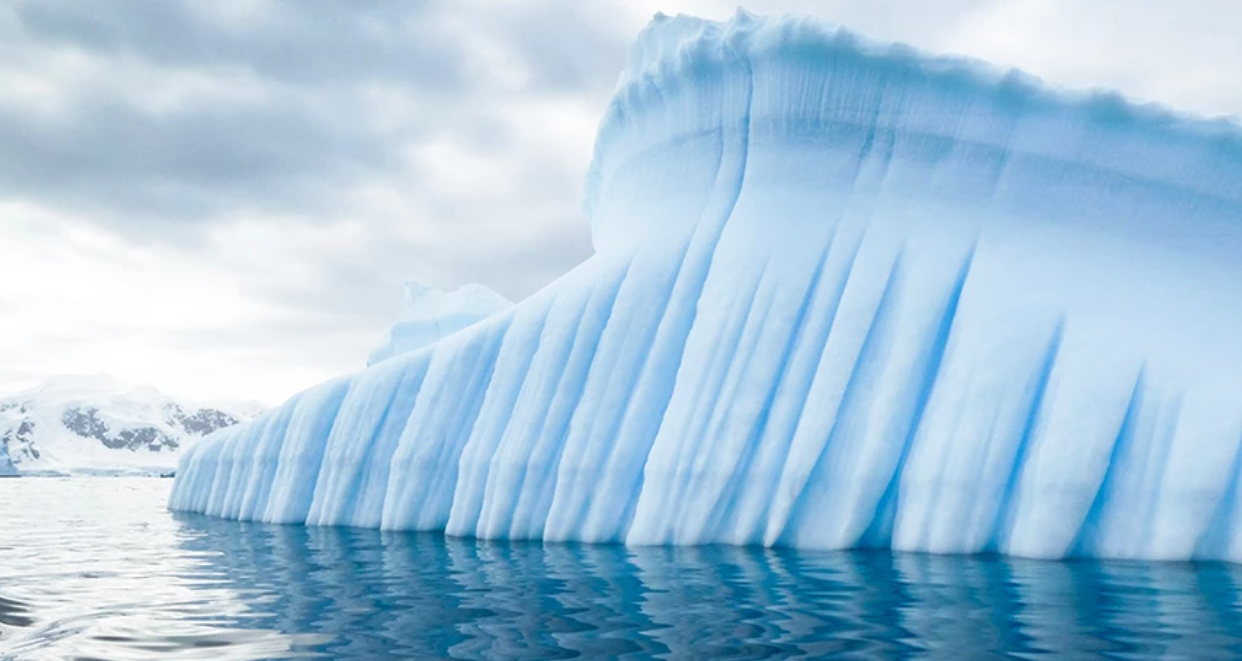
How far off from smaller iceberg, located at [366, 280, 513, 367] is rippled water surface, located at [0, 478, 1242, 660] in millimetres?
15371

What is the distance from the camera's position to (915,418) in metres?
11.5

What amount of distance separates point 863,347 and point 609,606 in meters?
6.34

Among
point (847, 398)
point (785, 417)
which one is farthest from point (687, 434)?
point (847, 398)

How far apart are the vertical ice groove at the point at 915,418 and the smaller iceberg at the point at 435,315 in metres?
15.2

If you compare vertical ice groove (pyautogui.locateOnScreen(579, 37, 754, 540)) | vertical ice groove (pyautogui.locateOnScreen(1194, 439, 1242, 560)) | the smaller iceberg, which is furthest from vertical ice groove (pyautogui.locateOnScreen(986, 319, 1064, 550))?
the smaller iceberg

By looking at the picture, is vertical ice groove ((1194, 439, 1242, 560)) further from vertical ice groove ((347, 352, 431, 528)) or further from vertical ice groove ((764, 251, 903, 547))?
vertical ice groove ((347, 352, 431, 528))

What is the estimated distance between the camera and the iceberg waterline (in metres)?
10.5

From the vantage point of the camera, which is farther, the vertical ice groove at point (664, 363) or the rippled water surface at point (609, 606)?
the vertical ice groove at point (664, 363)

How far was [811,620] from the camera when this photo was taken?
6.13 m

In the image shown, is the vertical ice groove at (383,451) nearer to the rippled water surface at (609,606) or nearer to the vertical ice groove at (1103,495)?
the rippled water surface at (609,606)

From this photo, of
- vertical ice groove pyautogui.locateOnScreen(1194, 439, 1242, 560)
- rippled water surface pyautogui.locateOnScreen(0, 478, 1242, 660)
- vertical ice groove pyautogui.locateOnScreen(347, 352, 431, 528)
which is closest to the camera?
rippled water surface pyautogui.locateOnScreen(0, 478, 1242, 660)

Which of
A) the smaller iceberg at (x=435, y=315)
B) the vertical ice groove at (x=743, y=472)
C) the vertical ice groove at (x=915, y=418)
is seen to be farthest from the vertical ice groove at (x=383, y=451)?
the smaller iceberg at (x=435, y=315)

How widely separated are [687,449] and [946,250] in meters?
4.18

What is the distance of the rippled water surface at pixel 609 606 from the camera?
17.6 ft
